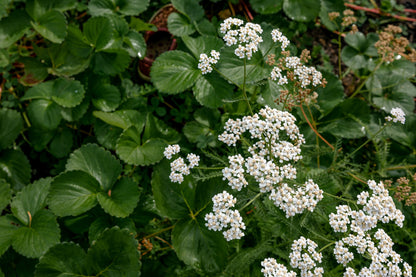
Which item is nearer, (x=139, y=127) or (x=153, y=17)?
(x=139, y=127)

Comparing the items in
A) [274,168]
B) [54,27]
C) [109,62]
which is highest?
[54,27]

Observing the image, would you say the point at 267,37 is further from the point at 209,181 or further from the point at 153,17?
the point at 153,17

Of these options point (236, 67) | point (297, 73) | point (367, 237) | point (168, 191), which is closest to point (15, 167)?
point (168, 191)

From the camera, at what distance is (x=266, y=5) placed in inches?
102

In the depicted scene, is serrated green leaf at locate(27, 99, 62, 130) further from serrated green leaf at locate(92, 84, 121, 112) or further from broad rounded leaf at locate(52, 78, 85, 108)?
serrated green leaf at locate(92, 84, 121, 112)

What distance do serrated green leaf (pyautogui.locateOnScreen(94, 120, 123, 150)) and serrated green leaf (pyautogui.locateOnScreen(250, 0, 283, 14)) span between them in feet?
4.85

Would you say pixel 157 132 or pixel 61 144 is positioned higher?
pixel 157 132

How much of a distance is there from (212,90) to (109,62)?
853 millimetres

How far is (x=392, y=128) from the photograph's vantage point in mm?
2432

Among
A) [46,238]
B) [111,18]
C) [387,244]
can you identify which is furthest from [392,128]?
[46,238]

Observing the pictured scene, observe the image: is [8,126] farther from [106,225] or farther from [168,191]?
[168,191]

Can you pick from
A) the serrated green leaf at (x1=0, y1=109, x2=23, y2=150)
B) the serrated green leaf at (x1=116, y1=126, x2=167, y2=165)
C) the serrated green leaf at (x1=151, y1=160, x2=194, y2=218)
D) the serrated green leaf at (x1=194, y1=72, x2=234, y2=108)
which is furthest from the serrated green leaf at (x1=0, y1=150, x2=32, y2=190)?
the serrated green leaf at (x1=194, y1=72, x2=234, y2=108)

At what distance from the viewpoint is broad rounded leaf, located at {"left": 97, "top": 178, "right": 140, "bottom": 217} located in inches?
73.0

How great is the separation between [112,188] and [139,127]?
46cm
